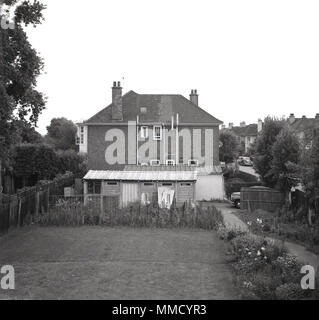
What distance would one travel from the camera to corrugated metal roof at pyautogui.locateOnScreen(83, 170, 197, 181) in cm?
3142

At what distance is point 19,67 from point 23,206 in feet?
24.9

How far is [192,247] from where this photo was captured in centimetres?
1895

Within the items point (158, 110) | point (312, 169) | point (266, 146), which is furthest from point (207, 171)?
point (312, 169)

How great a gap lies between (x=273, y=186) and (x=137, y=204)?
37.5 feet

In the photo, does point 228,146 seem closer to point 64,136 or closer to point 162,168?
point 64,136

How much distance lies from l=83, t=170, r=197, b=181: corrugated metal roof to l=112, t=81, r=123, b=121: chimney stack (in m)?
11.9

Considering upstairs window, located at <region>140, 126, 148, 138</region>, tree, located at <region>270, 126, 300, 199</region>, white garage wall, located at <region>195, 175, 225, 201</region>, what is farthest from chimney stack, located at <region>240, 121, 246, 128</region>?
tree, located at <region>270, 126, 300, 199</region>

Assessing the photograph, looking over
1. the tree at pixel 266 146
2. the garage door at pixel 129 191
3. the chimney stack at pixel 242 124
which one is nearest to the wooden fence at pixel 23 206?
the garage door at pixel 129 191

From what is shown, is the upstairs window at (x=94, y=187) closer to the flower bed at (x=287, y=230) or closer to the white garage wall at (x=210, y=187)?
the white garage wall at (x=210, y=187)

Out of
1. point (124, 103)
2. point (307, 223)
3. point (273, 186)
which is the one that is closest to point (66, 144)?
point (124, 103)

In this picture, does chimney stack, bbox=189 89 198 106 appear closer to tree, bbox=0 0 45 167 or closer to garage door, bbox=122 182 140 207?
garage door, bbox=122 182 140 207

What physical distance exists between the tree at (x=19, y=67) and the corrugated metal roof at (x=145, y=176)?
1242 cm

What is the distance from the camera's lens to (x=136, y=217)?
961 inches

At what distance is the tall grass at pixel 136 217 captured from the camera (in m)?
24.1
